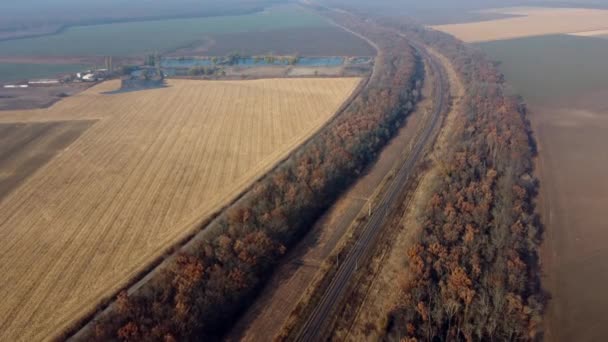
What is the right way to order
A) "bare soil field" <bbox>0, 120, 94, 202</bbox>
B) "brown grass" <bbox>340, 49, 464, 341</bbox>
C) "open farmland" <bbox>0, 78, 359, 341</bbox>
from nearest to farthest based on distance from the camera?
"brown grass" <bbox>340, 49, 464, 341</bbox>
"open farmland" <bbox>0, 78, 359, 341</bbox>
"bare soil field" <bbox>0, 120, 94, 202</bbox>

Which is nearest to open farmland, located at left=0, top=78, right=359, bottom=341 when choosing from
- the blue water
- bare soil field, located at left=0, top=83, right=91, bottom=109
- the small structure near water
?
bare soil field, located at left=0, top=83, right=91, bottom=109

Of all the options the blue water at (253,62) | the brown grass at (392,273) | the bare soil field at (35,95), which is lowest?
the brown grass at (392,273)

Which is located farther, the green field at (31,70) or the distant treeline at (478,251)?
the green field at (31,70)

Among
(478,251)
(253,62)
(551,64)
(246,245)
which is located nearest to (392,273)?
(478,251)

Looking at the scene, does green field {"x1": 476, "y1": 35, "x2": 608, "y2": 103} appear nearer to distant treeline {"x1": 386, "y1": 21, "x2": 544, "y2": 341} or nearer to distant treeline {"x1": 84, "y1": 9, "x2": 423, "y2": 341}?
distant treeline {"x1": 386, "y1": 21, "x2": 544, "y2": 341}

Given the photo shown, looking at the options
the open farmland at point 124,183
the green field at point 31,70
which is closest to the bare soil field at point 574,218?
the open farmland at point 124,183

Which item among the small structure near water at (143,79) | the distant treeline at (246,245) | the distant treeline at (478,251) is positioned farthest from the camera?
the small structure near water at (143,79)

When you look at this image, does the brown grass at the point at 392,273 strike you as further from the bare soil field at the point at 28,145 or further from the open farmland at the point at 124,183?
the bare soil field at the point at 28,145
